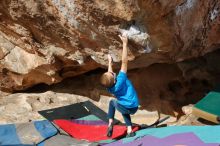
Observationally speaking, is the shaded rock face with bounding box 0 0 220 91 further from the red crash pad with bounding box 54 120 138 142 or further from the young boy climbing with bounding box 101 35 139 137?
the red crash pad with bounding box 54 120 138 142

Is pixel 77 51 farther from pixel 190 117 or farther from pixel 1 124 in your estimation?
pixel 190 117

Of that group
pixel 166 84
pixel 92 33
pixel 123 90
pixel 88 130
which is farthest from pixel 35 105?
pixel 166 84

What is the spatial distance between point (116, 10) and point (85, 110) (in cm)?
161

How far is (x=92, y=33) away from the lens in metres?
4.85

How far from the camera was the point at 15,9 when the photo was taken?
4988mm

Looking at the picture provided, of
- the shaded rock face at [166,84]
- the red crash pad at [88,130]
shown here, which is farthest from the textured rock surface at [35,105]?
the red crash pad at [88,130]

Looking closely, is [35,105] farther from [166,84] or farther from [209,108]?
[209,108]

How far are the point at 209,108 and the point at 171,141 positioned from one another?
3.50 ft

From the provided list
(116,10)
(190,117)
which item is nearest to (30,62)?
(116,10)

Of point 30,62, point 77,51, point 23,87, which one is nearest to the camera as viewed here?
point 77,51

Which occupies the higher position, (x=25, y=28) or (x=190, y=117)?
(x=25, y=28)

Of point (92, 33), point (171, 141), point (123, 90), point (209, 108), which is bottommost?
point (171, 141)

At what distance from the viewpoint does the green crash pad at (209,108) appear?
503 cm

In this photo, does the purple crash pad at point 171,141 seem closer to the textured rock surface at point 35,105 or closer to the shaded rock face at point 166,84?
the textured rock surface at point 35,105
